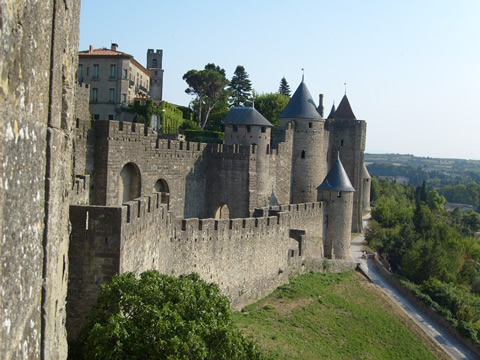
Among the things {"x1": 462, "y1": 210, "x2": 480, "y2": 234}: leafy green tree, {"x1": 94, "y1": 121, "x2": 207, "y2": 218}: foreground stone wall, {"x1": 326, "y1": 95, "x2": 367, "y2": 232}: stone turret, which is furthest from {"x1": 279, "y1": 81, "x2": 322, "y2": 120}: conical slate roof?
{"x1": 462, "y1": 210, "x2": 480, "y2": 234}: leafy green tree

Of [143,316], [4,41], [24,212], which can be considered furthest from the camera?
[143,316]

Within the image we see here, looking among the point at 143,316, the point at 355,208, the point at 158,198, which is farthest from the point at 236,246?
the point at 355,208

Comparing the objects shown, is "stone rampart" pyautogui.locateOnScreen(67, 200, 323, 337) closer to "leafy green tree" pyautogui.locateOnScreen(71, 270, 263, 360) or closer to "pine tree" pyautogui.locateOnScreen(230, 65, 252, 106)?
"leafy green tree" pyautogui.locateOnScreen(71, 270, 263, 360)

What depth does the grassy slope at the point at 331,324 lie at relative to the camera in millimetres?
22359

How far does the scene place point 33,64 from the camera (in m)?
5.18

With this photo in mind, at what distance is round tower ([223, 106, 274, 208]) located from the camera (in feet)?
112

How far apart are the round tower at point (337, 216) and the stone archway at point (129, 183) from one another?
1513 cm

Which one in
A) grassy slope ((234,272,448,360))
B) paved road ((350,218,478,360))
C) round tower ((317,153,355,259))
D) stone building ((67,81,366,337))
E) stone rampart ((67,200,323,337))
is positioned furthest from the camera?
round tower ((317,153,355,259))

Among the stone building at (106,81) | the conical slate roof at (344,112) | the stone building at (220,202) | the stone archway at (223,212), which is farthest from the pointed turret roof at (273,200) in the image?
the stone building at (106,81)

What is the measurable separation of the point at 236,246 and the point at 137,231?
10449mm

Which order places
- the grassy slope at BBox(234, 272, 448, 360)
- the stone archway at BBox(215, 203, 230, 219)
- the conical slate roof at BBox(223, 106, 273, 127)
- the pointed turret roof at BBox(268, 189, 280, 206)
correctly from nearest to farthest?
1. the grassy slope at BBox(234, 272, 448, 360)
2. the stone archway at BBox(215, 203, 230, 219)
3. the conical slate roof at BBox(223, 106, 273, 127)
4. the pointed turret roof at BBox(268, 189, 280, 206)

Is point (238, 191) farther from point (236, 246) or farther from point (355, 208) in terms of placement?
point (355, 208)

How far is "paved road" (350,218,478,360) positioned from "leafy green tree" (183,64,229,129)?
29279mm

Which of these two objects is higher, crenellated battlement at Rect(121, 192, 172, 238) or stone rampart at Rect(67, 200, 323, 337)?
crenellated battlement at Rect(121, 192, 172, 238)
